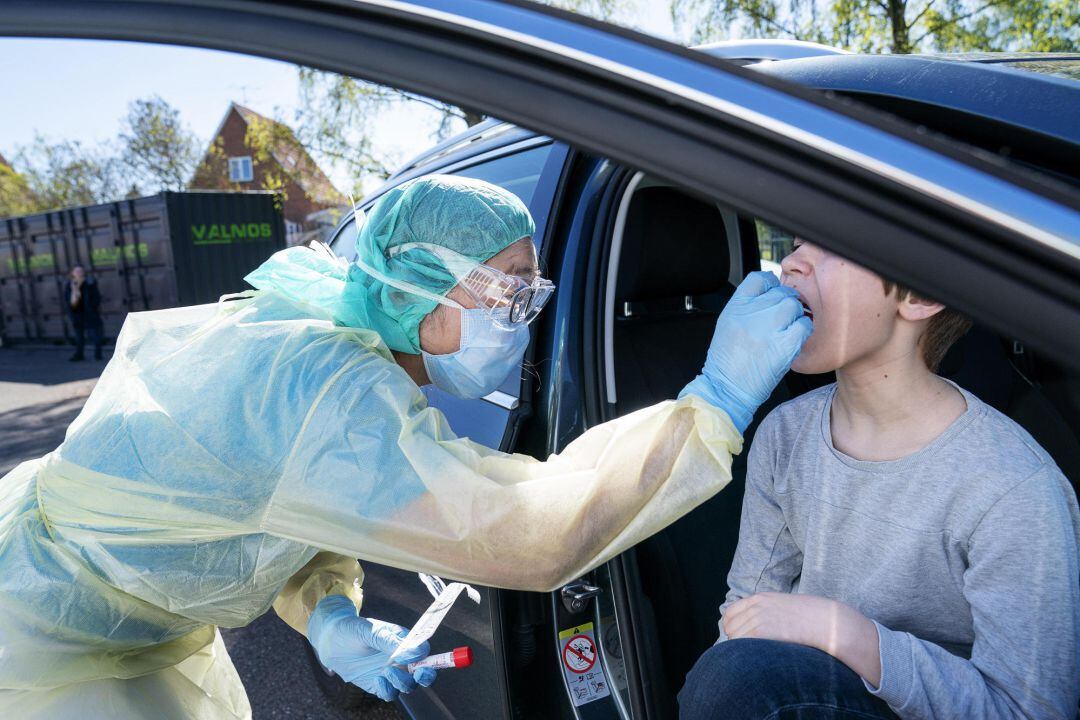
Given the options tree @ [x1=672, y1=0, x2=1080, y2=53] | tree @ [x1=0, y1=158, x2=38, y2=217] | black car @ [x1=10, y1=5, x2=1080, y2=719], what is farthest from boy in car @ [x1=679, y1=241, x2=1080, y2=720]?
tree @ [x1=672, y1=0, x2=1080, y2=53]

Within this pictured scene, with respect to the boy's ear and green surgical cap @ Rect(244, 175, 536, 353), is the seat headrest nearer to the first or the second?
green surgical cap @ Rect(244, 175, 536, 353)

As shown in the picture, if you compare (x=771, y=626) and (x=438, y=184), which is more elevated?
(x=438, y=184)

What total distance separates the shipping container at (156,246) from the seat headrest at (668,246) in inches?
459

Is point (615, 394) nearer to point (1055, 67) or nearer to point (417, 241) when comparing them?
point (417, 241)

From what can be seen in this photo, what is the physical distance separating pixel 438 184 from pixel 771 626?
3.49 feet

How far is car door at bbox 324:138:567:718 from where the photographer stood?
1.68m

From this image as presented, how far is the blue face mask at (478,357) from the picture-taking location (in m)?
1.58

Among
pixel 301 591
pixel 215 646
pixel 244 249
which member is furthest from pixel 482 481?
pixel 244 249

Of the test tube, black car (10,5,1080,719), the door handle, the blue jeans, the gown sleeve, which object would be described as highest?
black car (10,5,1080,719)

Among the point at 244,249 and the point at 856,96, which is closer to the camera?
the point at 856,96

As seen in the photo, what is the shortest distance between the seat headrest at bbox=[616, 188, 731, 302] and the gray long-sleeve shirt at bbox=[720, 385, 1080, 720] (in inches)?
25.0

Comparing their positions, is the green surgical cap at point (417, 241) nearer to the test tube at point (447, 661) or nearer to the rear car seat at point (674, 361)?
the rear car seat at point (674, 361)

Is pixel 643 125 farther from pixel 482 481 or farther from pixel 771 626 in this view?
pixel 771 626

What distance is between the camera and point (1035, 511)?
1.10 m
